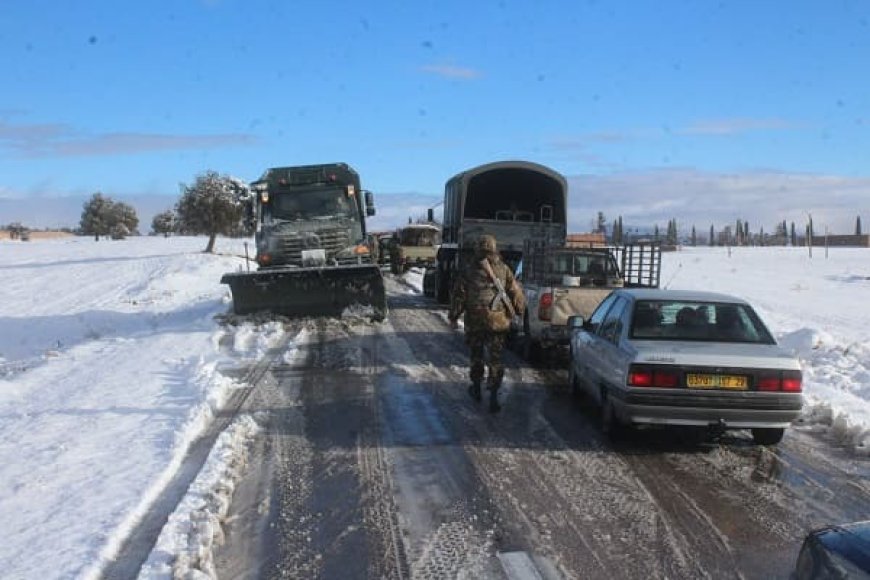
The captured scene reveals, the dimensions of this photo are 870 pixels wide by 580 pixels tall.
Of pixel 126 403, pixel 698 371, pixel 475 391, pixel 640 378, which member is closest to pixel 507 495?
pixel 640 378

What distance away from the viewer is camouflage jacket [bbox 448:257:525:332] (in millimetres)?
8859

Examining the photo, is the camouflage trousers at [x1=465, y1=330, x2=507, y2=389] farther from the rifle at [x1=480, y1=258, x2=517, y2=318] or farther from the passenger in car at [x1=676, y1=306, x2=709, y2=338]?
the passenger in car at [x1=676, y1=306, x2=709, y2=338]

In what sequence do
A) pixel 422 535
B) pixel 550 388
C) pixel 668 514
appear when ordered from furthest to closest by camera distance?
1. pixel 550 388
2. pixel 668 514
3. pixel 422 535

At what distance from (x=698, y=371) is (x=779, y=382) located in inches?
26.6

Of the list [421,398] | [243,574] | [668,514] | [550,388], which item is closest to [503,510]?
[668,514]

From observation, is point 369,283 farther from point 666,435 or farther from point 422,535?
point 422,535

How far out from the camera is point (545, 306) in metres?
11.7

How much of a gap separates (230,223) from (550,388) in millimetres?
38375

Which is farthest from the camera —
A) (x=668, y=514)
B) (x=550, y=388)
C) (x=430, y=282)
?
(x=430, y=282)

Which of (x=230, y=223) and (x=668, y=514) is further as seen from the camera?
(x=230, y=223)

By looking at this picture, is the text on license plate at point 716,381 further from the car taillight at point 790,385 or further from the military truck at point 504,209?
the military truck at point 504,209

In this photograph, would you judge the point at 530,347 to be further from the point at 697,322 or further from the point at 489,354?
the point at 697,322

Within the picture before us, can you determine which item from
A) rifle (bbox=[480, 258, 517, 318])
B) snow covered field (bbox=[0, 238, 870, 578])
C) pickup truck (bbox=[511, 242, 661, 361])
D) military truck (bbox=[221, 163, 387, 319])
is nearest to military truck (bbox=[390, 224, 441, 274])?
snow covered field (bbox=[0, 238, 870, 578])

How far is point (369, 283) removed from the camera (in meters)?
16.0
